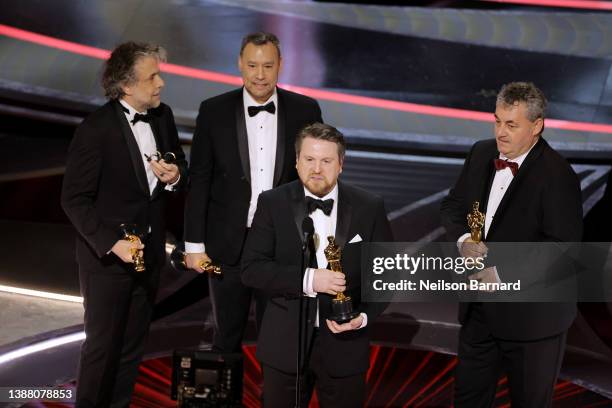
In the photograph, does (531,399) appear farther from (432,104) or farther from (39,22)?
(39,22)

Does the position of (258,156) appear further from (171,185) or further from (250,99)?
(171,185)

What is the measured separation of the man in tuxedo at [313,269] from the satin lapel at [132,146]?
2.60 ft

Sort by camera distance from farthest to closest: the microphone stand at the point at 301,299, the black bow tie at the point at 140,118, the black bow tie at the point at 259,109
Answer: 1. the black bow tie at the point at 259,109
2. the black bow tie at the point at 140,118
3. the microphone stand at the point at 301,299

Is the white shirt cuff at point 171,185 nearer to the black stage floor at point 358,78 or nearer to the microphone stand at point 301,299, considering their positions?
the microphone stand at point 301,299

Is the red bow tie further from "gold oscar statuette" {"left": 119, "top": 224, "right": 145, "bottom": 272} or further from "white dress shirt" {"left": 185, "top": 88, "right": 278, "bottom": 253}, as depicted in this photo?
"gold oscar statuette" {"left": 119, "top": 224, "right": 145, "bottom": 272}

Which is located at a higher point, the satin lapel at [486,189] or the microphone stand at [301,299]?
the satin lapel at [486,189]

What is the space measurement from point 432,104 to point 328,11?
1.20 metres

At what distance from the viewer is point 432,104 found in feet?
24.4

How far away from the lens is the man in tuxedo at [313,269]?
127 inches

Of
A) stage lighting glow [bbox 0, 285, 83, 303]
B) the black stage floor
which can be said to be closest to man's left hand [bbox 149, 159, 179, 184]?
stage lighting glow [bbox 0, 285, 83, 303]

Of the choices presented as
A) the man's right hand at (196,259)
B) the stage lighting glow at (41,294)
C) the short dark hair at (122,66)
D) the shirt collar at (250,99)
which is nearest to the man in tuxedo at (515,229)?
the shirt collar at (250,99)

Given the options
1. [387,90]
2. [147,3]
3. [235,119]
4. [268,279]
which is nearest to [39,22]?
[147,3]

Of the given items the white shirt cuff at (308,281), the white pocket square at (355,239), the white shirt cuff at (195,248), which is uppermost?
the white pocket square at (355,239)

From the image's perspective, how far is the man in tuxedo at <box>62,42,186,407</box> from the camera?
3.78 m
